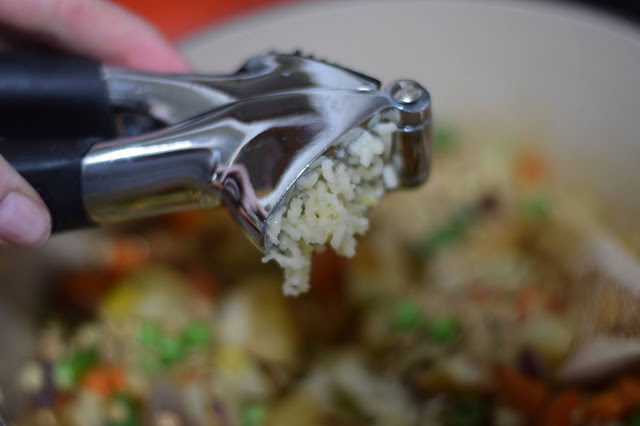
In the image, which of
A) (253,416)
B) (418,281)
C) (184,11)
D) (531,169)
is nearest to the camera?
(253,416)

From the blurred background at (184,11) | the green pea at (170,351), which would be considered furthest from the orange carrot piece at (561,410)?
the blurred background at (184,11)

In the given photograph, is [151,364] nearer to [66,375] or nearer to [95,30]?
[66,375]

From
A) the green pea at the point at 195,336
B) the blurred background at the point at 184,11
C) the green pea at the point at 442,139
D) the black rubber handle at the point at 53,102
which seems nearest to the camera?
the black rubber handle at the point at 53,102

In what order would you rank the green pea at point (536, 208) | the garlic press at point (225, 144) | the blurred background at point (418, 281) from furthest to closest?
the green pea at point (536, 208) → the blurred background at point (418, 281) → the garlic press at point (225, 144)

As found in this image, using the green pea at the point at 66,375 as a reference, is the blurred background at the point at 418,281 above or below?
above

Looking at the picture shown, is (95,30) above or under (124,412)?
above

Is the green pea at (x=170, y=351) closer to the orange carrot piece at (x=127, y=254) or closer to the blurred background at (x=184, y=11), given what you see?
the orange carrot piece at (x=127, y=254)

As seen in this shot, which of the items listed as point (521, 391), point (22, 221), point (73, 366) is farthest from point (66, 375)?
point (521, 391)

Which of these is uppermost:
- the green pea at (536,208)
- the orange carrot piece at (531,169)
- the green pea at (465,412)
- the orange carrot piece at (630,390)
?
the orange carrot piece at (531,169)
